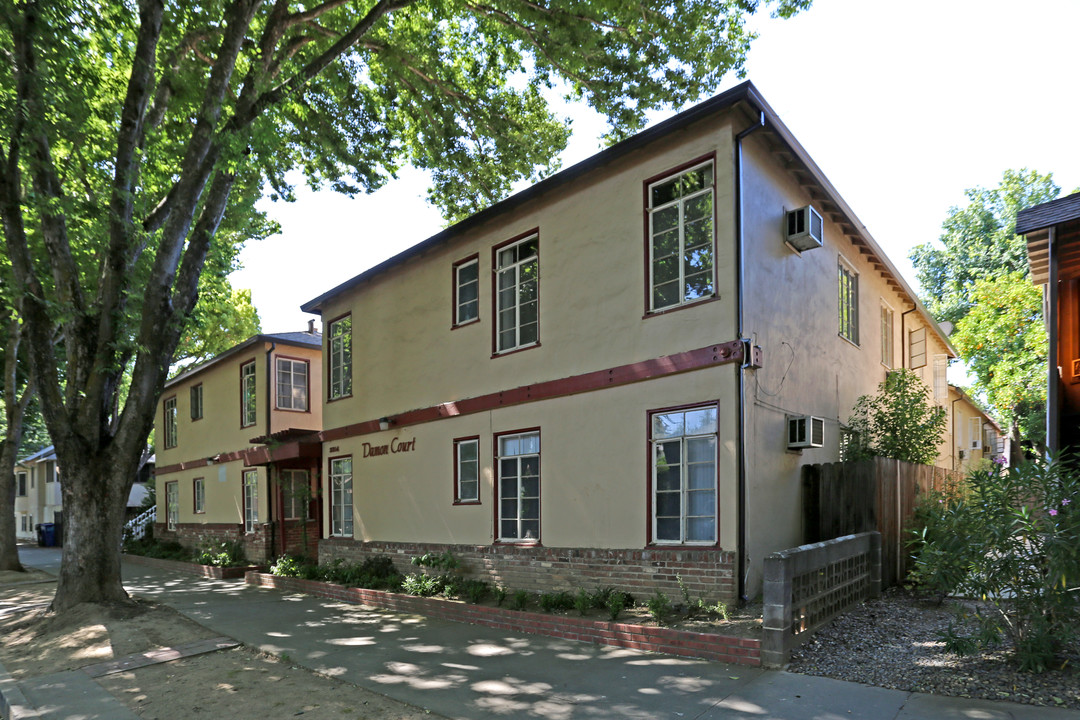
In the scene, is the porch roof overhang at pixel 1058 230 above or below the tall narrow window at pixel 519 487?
above

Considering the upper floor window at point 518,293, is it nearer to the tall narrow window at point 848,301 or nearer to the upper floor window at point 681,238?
the upper floor window at point 681,238

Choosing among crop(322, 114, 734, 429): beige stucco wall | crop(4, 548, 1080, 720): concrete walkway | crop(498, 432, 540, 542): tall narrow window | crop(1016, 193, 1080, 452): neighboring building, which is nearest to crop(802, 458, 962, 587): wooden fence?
crop(1016, 193, 1080, 452): neighboring building

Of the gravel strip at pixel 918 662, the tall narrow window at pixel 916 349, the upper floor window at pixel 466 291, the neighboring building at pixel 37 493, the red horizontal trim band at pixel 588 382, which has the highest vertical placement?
the upper floor window at pixel 466 291

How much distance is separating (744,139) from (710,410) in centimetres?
333

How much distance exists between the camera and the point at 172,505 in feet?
81.6

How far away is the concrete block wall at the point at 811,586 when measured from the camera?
6711 millimetres

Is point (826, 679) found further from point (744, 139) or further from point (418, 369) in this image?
point (418, 369)

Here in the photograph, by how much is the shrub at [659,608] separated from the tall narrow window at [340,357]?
9.34 m

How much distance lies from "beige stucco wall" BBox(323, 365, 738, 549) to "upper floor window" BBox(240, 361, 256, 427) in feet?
25.7

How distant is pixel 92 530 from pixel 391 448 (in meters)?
5.08

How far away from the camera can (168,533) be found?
79.7 ft

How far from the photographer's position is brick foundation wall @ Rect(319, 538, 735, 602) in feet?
27.5

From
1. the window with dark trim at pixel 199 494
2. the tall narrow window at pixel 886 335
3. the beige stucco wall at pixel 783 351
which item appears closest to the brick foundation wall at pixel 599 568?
the beige stucco wall at pixel 783 351

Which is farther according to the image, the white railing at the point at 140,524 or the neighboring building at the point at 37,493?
the neighboring building at the point at 37,493
